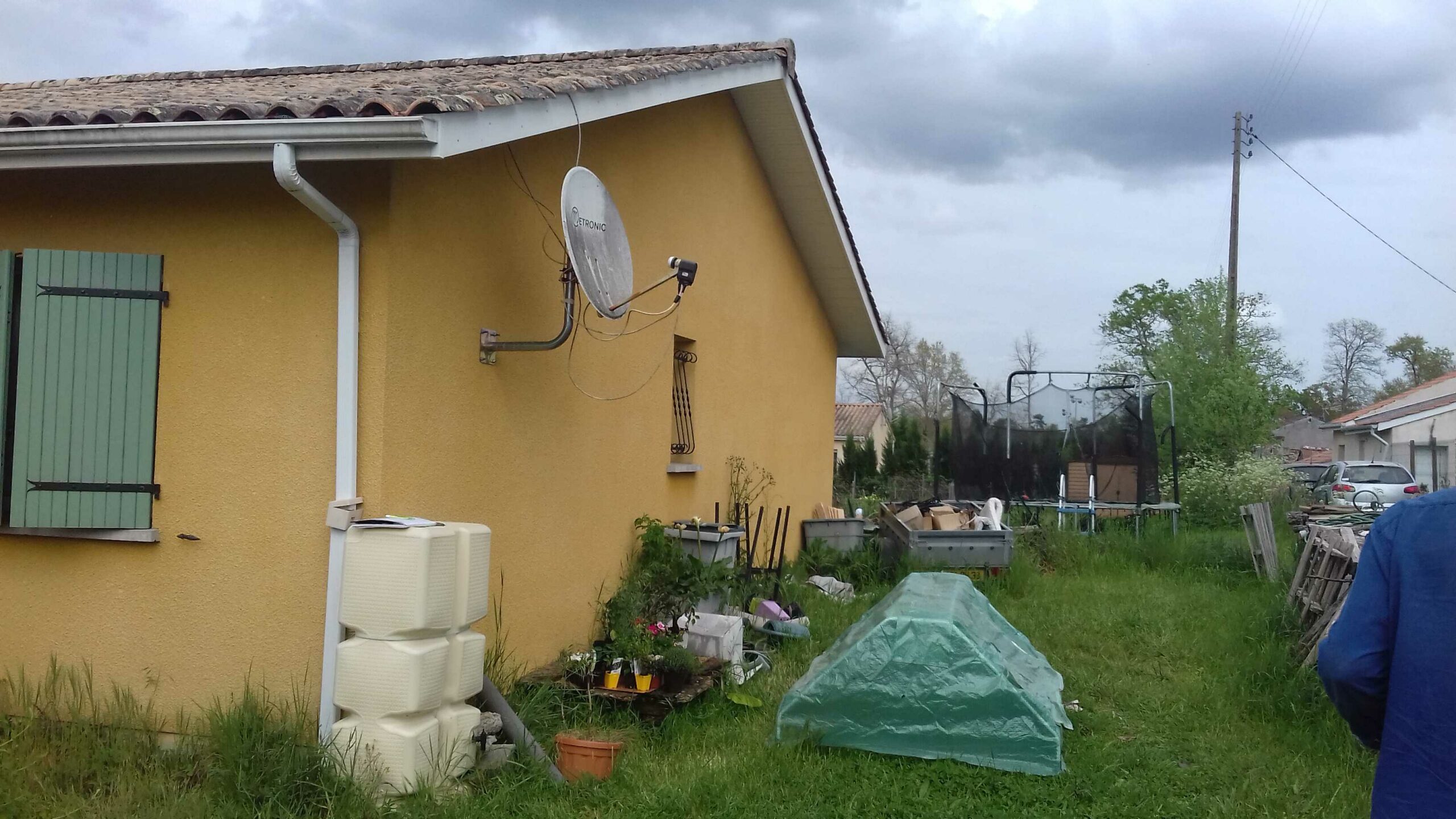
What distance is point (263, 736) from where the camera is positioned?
4277mm

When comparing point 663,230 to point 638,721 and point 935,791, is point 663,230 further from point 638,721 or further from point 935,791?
point 935,791

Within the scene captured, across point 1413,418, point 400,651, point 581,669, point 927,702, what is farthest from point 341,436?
point 1413,418

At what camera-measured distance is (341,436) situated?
454cm

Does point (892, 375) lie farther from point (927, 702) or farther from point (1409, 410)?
point (927, 702)

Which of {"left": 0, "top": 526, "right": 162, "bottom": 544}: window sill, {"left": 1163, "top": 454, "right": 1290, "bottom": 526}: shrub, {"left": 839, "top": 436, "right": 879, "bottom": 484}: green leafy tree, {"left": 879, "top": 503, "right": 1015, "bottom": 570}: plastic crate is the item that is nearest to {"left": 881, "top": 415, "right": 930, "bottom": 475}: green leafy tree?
{"left": 839, "top": 436, "right": 879, "bottom": 484}: green leafy tree

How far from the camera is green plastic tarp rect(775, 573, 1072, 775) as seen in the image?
4977 millimetres

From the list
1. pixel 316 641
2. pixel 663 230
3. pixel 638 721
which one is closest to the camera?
pixel 316 641

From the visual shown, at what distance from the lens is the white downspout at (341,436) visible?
4414mm

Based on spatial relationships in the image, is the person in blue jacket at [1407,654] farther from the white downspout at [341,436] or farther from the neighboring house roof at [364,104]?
the white downspout at [341,436]

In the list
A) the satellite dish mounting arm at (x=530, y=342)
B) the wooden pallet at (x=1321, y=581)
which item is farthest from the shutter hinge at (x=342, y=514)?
the wooden pallet at (x=1321, y=581)

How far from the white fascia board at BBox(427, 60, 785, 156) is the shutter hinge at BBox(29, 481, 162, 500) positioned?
2.23 meters

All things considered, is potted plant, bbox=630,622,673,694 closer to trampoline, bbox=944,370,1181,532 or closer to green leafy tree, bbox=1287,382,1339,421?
trampoline, bbox=944,370,1181,532

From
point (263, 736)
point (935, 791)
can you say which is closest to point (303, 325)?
point (263, 736)

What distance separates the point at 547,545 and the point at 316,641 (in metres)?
1.69
